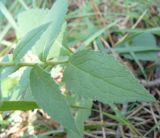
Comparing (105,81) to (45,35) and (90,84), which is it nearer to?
(90,84)

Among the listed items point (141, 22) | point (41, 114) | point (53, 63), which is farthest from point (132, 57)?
point (53, 63)

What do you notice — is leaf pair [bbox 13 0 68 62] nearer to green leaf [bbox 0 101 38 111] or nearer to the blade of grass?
green leaf [bbox 0 101 38 111]

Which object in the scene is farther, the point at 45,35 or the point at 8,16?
the point at 8,16

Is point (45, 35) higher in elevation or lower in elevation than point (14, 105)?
higher

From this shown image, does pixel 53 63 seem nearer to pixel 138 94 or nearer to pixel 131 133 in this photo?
pixel 138 94

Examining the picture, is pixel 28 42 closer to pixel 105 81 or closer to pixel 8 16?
pixel 105 81

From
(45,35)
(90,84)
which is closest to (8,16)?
(45,35)
